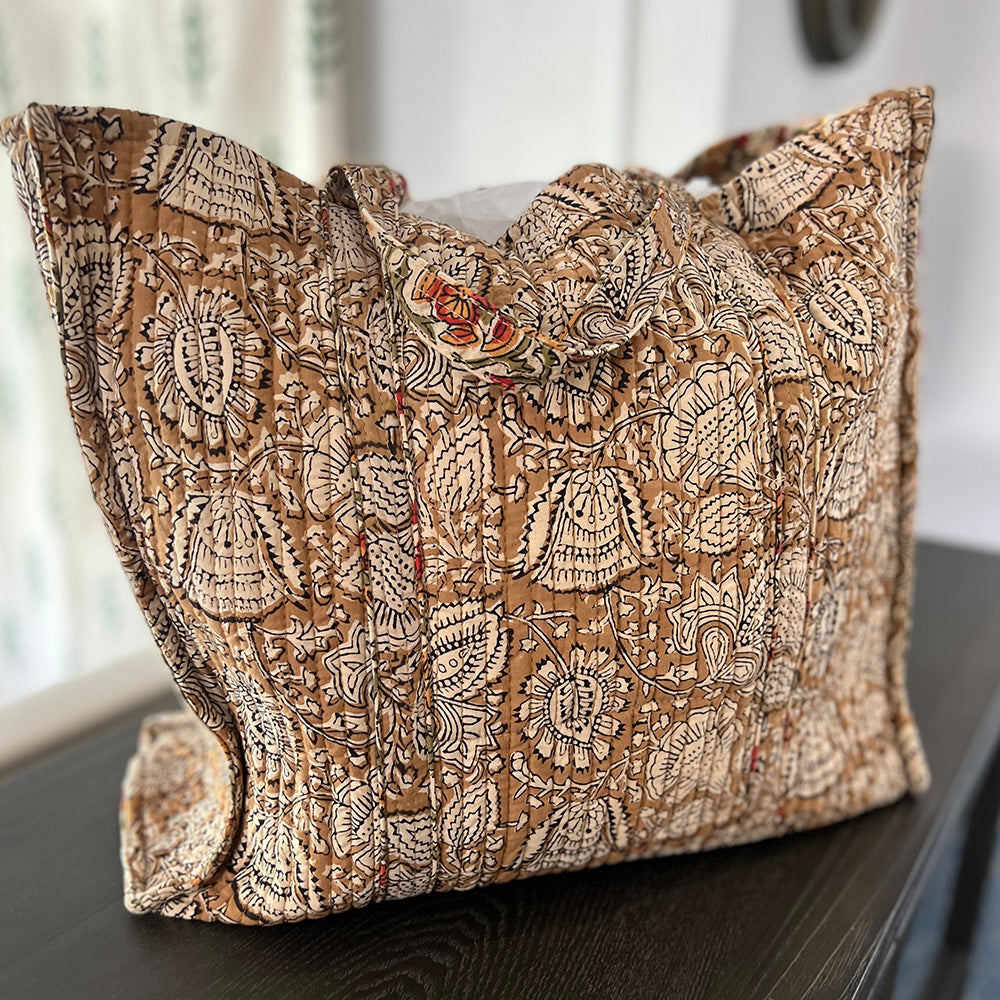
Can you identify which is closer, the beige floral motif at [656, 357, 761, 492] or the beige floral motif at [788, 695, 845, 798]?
the beige floral motif at [656, 357, 761, 492]

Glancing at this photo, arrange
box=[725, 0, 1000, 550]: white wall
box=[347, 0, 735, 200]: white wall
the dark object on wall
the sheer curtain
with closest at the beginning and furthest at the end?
the sheer curtain < box=[347, 0, 735, 200]: white wall < the dark object on wall < box=[725, 0, 1000, 550]: white wall

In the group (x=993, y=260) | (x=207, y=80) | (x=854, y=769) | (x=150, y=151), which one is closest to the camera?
(x=150, y=151)

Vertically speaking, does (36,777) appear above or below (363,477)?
below

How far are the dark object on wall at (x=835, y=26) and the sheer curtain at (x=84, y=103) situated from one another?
3.04 ft

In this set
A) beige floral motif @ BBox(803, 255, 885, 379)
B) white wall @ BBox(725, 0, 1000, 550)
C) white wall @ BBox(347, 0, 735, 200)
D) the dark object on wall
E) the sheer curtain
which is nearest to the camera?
beige floral motif @ BBox(803, 255, 885, 379)

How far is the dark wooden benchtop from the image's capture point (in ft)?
1.69

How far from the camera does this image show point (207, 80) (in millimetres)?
950

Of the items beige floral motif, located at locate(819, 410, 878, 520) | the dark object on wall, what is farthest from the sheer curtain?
the dark object on wall

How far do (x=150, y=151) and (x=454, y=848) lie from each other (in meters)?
0.42

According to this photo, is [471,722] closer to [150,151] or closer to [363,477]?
[363,477]

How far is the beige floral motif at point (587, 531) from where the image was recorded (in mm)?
492

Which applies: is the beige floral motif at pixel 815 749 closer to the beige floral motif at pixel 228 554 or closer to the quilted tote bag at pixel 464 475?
the quilted tote bag at pixel 464 475

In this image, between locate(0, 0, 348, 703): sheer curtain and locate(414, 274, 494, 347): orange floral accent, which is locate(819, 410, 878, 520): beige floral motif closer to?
locate(414, 274, 494, 347): orange floral accent

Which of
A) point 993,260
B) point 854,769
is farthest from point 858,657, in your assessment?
point 993,260
